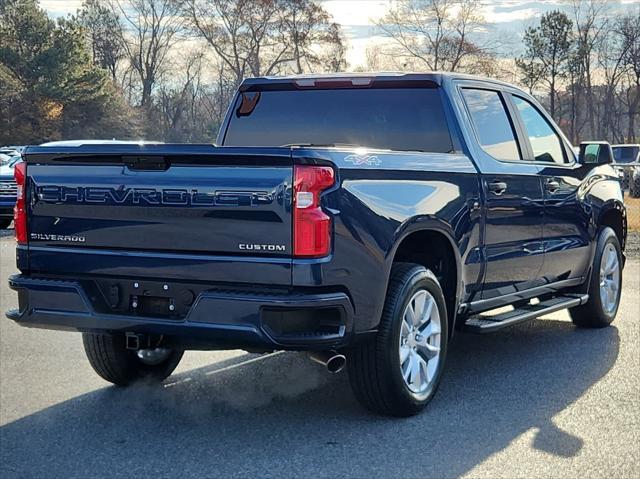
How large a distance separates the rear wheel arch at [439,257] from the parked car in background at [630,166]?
20.8 metres

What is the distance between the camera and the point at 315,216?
4.32 meters

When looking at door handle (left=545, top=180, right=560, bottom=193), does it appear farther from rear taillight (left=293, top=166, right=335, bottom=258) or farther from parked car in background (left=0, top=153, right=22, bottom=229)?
parked car in background (left=0, top=153, right=22, bottom=229)

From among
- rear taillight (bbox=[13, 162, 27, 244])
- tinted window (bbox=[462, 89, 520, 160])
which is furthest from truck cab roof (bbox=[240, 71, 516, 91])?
rear taillight (bbox=[13, 162, 27, 244])

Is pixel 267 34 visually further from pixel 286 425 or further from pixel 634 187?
pixel 286 425

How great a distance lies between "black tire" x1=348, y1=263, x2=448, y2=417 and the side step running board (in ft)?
2.75

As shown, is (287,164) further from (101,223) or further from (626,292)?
(626,292)

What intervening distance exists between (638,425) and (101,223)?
308cm

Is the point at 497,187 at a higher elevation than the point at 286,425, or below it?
higher

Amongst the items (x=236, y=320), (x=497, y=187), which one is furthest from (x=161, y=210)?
(x=497, y=187)

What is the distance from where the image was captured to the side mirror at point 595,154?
24.1 feet

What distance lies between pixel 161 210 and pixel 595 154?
411 centimetres

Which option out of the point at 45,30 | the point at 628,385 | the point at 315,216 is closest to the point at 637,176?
the point at 628,385

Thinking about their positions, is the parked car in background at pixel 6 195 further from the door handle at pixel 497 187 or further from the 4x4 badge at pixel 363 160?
the 4x4 badge at pixel 363 160

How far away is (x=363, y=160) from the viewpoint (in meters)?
4.62
